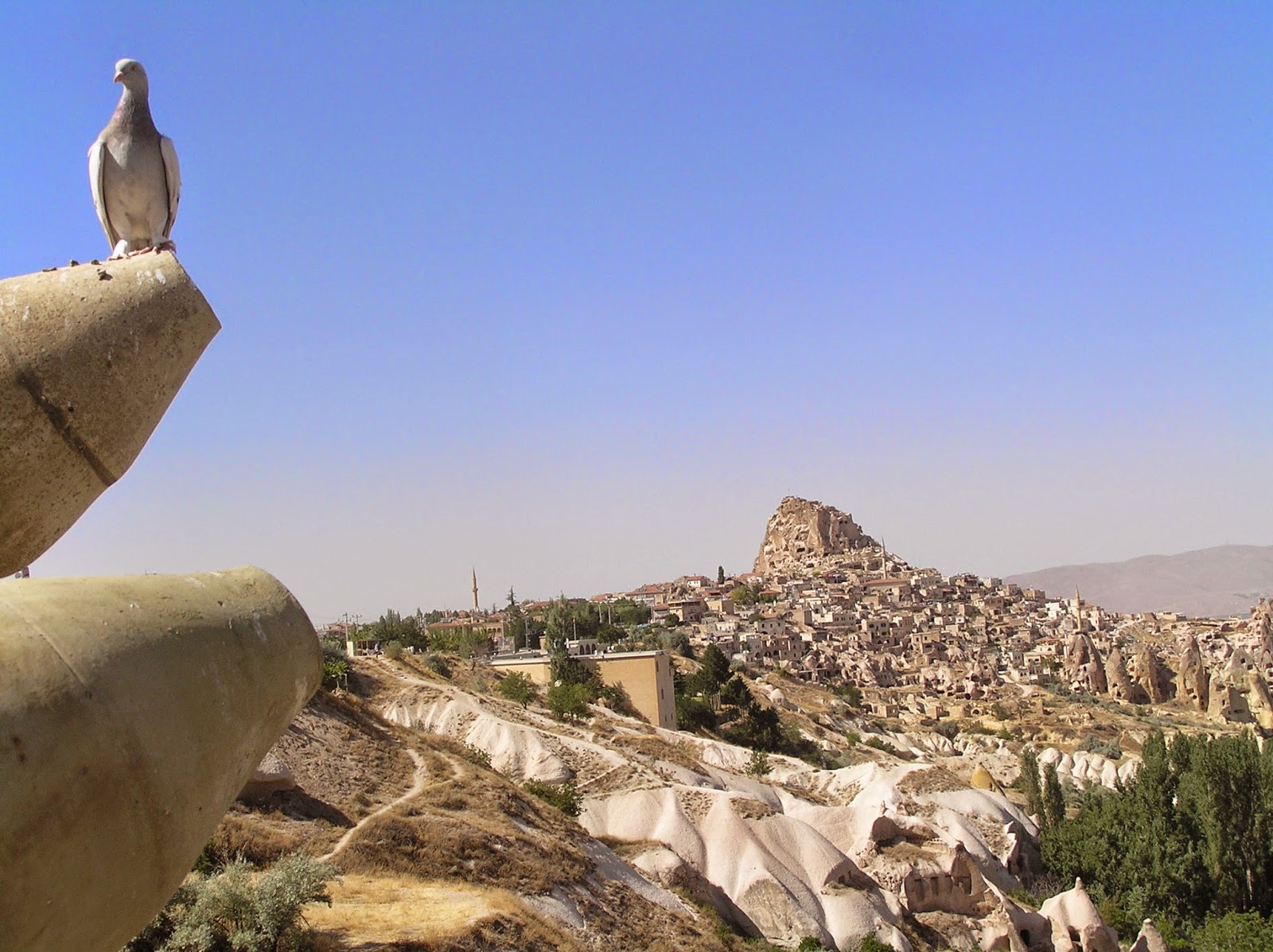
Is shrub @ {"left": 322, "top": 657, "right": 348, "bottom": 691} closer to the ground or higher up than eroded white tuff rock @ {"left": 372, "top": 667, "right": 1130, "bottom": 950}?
higher up

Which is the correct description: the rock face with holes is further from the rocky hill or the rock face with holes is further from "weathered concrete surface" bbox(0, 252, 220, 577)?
"weathered concrete surface" bbox(0, 252, 220, 577)

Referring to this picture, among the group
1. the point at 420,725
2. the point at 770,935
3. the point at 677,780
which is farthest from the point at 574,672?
the point at 770,935

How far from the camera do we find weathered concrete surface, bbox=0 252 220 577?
2908 mm

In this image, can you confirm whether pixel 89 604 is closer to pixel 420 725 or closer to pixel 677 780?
pixel 677 780

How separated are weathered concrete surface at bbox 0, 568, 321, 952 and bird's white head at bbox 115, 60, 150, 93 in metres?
2.56

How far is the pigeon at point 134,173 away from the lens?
4.22 m

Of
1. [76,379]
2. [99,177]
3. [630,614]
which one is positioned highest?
[99,177]

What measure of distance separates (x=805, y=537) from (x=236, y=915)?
13902 cm

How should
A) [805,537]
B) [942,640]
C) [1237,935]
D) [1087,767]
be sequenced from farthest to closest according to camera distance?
[805,537]
[942,640]
[1087,767]
[1237,935]

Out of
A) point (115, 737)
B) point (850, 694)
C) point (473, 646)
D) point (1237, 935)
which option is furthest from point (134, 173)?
point (850, 694)

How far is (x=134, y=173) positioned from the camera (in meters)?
4.23

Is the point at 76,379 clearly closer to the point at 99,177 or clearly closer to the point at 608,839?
the point at 99,177

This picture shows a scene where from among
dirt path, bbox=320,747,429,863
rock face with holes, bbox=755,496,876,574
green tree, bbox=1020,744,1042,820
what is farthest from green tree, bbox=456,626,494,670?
rock face with holes, bbox=755,496,876,574

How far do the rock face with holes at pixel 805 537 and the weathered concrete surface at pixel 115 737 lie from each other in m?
137
